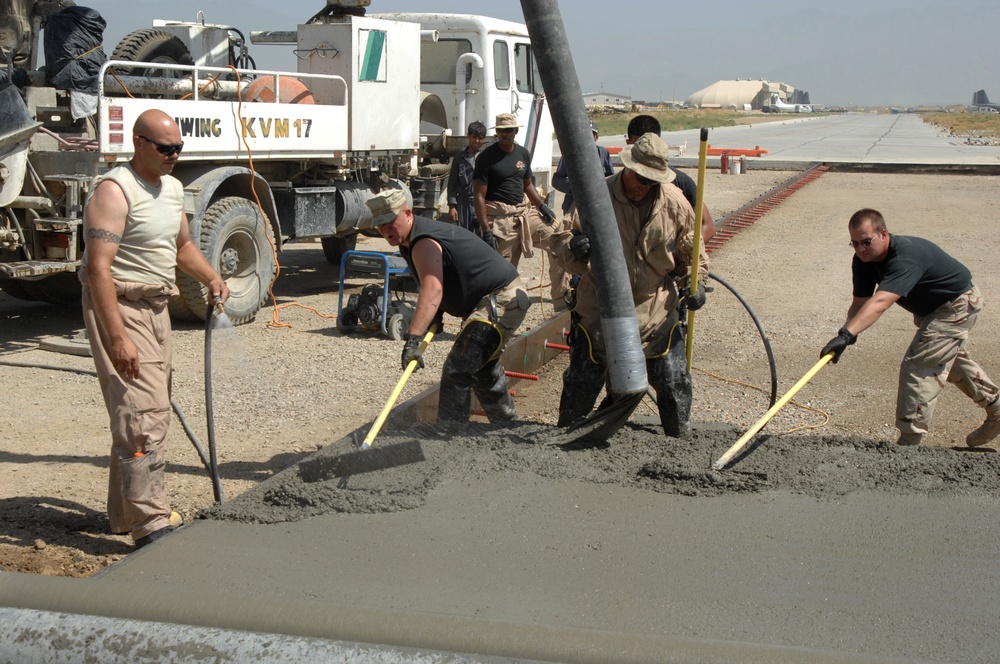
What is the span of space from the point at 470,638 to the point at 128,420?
2347mm

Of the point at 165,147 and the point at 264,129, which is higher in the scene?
the point at 264,129

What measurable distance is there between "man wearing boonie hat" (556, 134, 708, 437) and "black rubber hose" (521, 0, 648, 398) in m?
0.41

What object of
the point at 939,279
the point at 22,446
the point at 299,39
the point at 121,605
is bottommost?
the point at 22,446

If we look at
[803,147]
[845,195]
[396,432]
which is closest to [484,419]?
[396,432]

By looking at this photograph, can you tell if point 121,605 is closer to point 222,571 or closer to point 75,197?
point 222,571

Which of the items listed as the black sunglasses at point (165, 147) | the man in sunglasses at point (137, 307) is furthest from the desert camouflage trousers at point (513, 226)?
the black sunglasses at point (165, 147)

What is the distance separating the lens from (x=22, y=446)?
5801 millimetres

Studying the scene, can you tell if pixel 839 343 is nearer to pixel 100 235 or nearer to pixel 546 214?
pixel 100 235

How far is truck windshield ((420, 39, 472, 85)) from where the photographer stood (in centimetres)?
1218

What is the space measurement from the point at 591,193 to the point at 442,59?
8.16m

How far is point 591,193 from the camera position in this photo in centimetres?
460

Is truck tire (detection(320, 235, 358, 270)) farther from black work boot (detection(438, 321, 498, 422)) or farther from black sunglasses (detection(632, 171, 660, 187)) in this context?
black sunglasses (detection(632, 171, 660, 187))

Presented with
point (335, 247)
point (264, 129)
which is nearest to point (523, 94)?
point (335, 247)

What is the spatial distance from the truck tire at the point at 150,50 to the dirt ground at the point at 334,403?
102 inches
